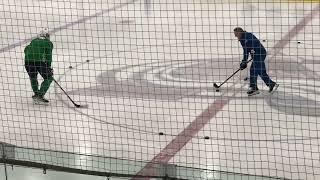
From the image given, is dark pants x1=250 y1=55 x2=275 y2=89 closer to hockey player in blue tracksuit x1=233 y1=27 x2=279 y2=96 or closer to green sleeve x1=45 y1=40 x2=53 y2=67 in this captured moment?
hockey player in blue tracksuit x1=233 y1=27 x2=279 y2=96

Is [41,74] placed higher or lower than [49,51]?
lower

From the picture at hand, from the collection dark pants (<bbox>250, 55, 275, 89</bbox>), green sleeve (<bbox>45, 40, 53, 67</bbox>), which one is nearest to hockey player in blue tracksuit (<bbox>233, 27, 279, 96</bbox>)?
dark pants (<bbox>250, 55, 275, 89</bbox>)

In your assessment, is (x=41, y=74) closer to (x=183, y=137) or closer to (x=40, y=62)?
(x=40, y=62)

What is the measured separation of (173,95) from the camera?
301 inches

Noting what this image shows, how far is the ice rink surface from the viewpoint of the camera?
5.61 m

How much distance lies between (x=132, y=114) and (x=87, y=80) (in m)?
1.97

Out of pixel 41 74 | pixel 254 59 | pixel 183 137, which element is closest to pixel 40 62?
pixel 41 74

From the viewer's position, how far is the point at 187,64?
945cm

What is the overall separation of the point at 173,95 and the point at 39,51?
1.89 meters

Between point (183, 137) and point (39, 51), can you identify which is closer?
point (183, 137)

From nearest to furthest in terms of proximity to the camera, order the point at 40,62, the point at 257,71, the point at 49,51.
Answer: the point at 49,51
the point at 40,62
the point at 257,71

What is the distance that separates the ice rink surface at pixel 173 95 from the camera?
221 inches

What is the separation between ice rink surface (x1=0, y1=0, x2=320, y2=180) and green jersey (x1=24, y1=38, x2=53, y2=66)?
58 cm

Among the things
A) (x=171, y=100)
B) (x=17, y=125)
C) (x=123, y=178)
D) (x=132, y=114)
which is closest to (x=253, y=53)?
(x=171, y=100)
